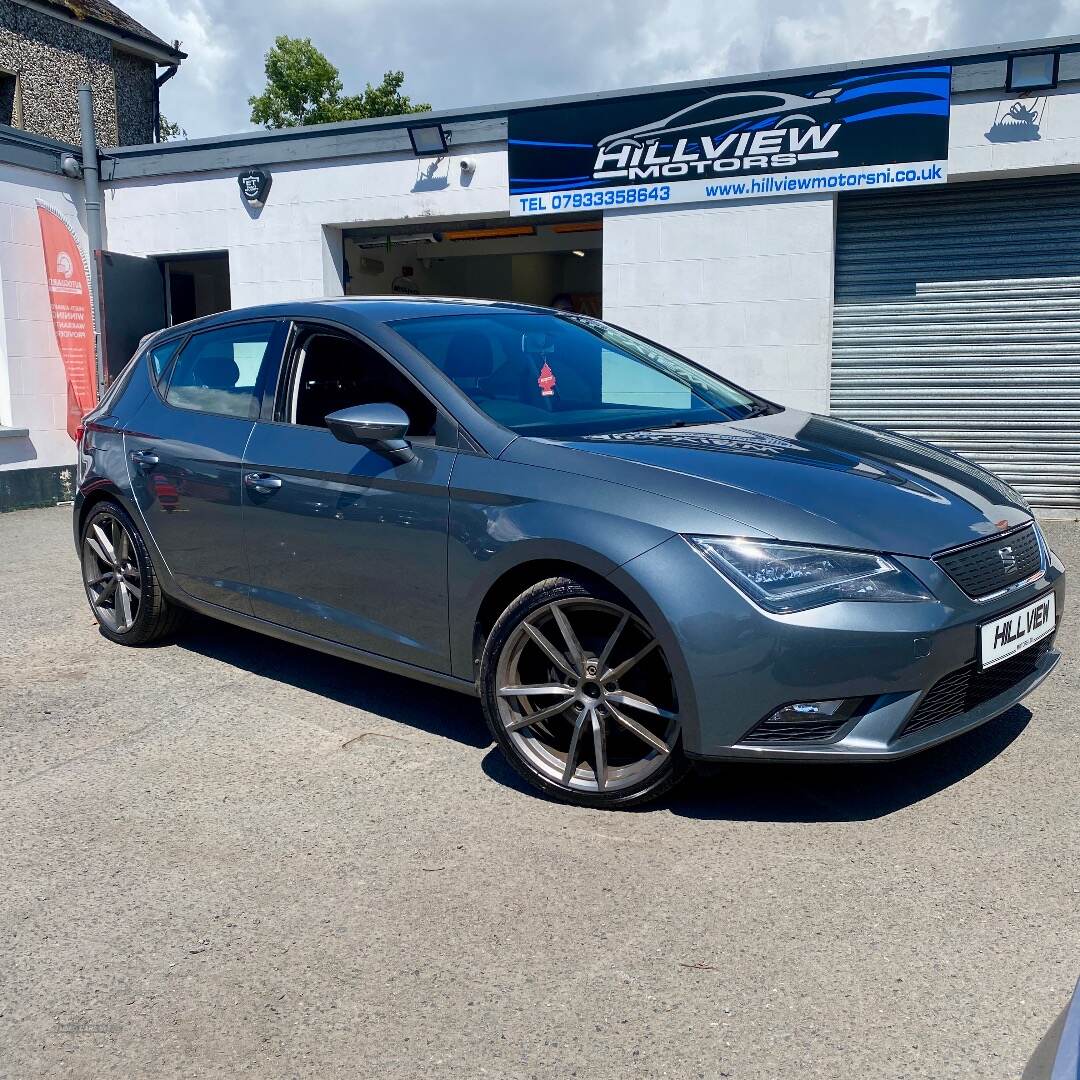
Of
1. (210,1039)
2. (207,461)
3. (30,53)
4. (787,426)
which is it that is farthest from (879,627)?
(30,53)

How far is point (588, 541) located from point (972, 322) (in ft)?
24.3

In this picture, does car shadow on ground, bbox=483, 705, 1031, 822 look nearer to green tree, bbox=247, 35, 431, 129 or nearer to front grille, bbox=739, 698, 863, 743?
front grille, bbox=739, 698, 863, 743

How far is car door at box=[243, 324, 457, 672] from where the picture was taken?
3.72m

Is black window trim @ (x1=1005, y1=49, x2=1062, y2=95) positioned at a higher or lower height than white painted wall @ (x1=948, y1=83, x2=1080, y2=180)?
higher

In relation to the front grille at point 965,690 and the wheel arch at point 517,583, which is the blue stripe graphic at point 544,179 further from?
the front grille at point 965,690

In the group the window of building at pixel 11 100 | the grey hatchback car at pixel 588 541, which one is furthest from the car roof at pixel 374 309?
the window of building at pixel 11 100

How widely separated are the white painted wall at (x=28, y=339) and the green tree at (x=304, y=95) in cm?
2570

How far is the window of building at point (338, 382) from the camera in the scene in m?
4.00

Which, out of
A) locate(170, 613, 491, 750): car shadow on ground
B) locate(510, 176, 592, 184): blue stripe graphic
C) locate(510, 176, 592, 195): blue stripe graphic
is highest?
locate(510, 176, 592, 184): blue stripe graphic

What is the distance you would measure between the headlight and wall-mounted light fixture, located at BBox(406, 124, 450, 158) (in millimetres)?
8754

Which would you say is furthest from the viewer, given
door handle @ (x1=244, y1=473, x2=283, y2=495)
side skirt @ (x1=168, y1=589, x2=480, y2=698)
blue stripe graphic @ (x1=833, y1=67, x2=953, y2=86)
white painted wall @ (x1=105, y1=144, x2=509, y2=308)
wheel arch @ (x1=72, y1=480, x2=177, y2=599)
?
white painted wall @ (x1=105, y1=144, x2=509, y2=308)

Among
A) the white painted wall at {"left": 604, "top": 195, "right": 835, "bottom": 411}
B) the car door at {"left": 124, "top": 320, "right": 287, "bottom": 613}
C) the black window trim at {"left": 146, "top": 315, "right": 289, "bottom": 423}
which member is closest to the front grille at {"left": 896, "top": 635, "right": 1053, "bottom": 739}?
the car door at {"left": 124, "top": 320, "right": 287, "bottom": 613}

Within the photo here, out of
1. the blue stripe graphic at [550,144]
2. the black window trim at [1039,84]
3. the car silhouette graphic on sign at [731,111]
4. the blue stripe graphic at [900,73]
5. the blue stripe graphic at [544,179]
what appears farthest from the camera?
the blue stripe graphic at [544,179]

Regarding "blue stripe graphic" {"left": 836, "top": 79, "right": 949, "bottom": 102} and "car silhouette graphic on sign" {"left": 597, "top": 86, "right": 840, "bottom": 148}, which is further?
"car silhouette graphic on sign" {"left": 597, "top": 86, "right": 840, "bottom": 148}
